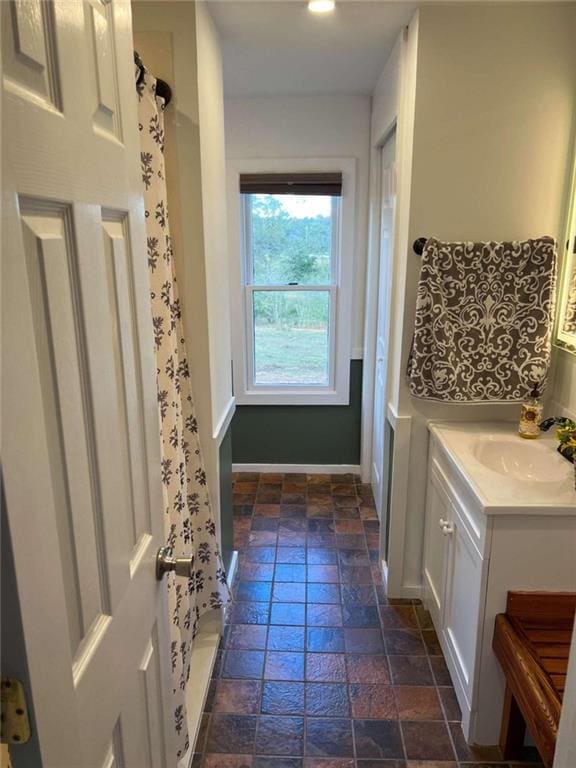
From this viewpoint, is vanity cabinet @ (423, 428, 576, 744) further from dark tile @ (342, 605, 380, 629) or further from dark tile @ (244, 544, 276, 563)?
dark tile @ (244, 544, 276, 563)

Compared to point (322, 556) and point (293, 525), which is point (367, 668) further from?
point (293, 525)

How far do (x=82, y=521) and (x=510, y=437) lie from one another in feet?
5.74

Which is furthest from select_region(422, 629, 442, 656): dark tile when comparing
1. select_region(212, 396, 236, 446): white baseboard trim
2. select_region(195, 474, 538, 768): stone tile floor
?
select_region(212, 396, 236, 446): white baseboard trim

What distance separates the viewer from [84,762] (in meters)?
0.71

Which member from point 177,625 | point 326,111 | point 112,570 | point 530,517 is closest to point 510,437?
point 530,517

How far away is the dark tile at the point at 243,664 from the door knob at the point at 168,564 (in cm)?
114

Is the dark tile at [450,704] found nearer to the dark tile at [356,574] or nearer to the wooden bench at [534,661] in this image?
the wooden bench at [534,661]

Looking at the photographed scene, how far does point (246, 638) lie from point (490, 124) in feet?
7.40


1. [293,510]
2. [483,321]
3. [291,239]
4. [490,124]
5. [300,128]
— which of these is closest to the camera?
[490,124]

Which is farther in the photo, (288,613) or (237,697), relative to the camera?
(288,613)

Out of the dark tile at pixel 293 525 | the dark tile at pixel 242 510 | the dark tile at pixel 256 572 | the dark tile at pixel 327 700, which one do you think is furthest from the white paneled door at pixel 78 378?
the dark tile at pixel 242 510

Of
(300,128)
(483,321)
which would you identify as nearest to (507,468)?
(483,321)

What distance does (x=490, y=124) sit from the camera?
1.95 m

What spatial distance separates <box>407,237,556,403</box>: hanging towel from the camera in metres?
1.99
